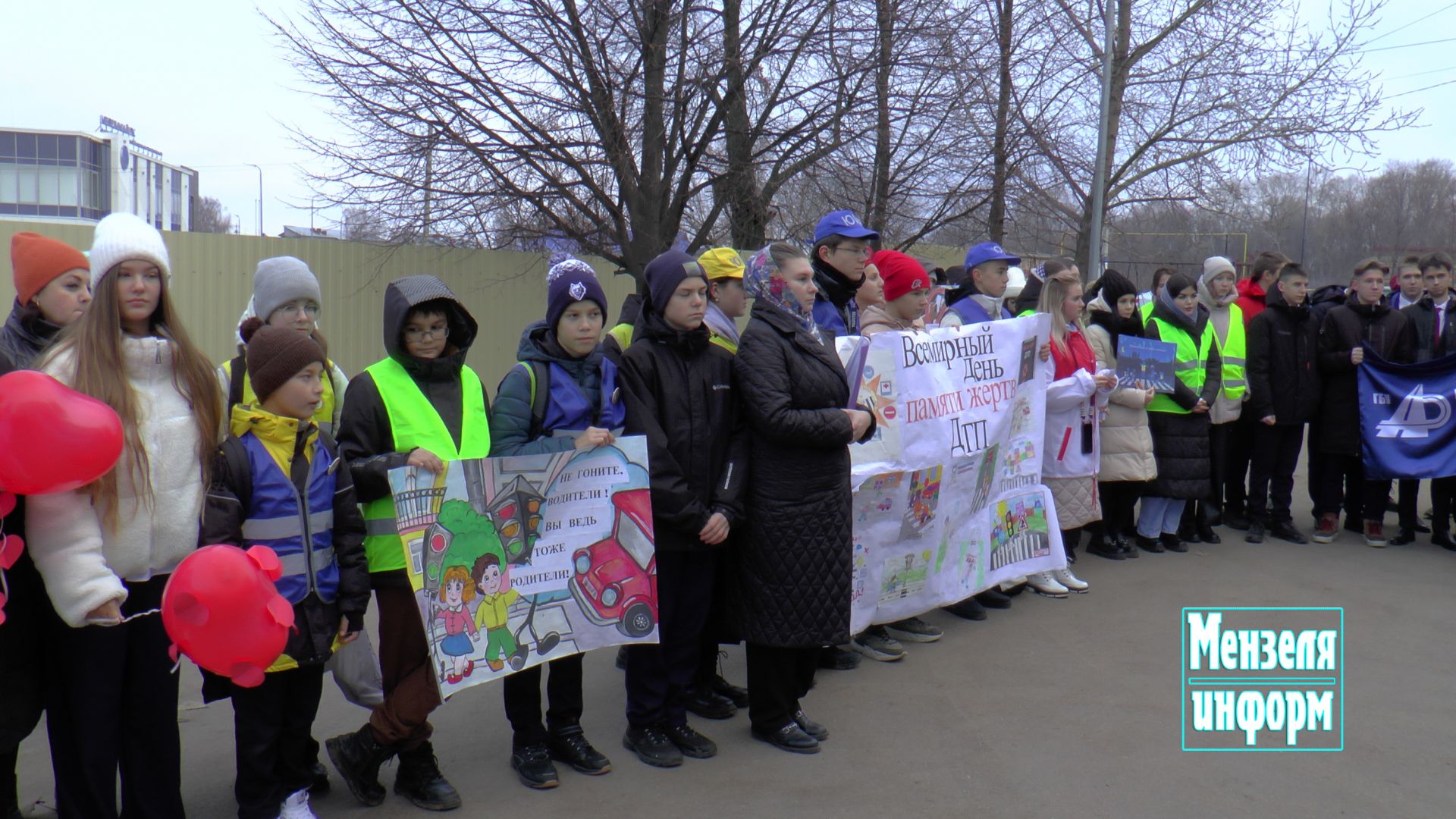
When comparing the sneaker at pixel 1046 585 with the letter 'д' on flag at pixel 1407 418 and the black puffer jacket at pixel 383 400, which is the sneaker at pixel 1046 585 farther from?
the black puffer jacket at pixel 383 400

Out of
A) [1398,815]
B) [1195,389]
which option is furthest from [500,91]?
[1398,815]

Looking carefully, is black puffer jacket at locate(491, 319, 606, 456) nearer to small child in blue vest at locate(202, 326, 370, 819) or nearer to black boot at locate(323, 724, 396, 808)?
small child in blue vest at locate(202, 326, 370, 819)

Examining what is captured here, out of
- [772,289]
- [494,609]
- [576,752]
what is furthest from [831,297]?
Result: [576,752]

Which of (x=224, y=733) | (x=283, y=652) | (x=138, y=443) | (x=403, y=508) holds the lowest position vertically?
(x=224, y=733)

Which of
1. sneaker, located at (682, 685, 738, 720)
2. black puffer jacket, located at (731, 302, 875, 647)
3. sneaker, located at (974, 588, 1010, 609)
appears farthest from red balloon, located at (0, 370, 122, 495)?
sneaker, located at (974, 588, 1010, 609)

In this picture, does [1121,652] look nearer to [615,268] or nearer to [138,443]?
[138,443]

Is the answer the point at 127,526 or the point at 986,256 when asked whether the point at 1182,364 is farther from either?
the point at 127,526

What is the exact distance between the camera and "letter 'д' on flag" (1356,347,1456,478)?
26.9 feet

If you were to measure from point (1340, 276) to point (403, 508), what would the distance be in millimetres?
44135

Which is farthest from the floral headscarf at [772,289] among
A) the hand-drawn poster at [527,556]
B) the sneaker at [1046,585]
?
the sneaker at [1046,585]

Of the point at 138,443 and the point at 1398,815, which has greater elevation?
the point at 138,443

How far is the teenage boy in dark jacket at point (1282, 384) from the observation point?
857 centimetres

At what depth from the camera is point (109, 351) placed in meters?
3.30

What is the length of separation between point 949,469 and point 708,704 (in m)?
1.86
